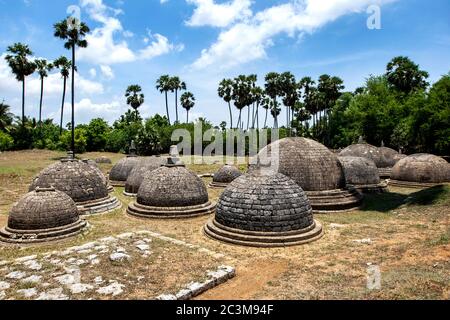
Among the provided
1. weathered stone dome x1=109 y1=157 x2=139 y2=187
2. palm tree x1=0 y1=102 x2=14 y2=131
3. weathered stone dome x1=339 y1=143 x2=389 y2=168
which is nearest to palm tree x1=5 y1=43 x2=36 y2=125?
palm tree x1=0 y1=102 x2=14 y2=131

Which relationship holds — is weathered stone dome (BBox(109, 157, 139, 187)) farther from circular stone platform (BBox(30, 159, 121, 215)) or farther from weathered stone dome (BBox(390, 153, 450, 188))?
weathered stone dome (BBox(390, 153, 450, 188))

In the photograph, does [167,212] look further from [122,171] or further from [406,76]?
[406,76]

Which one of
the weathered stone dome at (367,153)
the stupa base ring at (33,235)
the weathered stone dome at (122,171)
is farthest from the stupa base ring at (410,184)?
the stupa base ring at (33,235)

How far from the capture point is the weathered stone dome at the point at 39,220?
45.0 ft

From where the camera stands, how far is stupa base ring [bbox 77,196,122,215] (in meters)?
18.1

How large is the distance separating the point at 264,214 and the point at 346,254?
3.37 metres

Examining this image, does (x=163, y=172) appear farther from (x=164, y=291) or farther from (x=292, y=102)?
(x=292, y=102)

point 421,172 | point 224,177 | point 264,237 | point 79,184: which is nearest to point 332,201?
point 264,237

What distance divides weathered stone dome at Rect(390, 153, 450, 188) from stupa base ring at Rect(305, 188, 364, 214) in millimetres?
10177

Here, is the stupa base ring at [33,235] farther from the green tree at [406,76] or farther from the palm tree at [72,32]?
the green tree at [406,76]

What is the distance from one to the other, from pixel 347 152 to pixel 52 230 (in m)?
27.2

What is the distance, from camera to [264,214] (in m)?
13.3

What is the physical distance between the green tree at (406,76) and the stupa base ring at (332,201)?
41.8 meters

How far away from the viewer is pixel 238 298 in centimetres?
895
